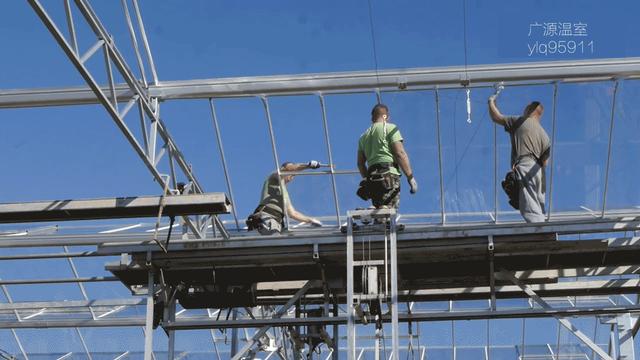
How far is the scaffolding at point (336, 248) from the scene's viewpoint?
1259 cm

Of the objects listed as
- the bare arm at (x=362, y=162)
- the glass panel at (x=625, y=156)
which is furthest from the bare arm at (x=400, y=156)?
the glass panel at (x=625, y=156)

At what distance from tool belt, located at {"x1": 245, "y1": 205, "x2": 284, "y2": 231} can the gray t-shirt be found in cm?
341

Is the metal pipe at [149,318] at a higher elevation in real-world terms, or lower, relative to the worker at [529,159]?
lower

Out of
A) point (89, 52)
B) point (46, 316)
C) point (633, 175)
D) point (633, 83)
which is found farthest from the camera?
Answer: point (46, 316)

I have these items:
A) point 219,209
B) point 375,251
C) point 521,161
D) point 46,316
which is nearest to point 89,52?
point 219,209

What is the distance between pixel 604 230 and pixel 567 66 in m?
3.95

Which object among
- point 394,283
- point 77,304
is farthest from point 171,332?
point 77,304

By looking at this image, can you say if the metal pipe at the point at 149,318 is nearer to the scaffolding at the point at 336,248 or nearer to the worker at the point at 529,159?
the scaffolding at the point at 336,248

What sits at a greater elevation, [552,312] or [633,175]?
[633,175]

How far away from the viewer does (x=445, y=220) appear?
18.0 metres

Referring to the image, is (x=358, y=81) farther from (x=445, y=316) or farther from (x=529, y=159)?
(x=445, y=316)

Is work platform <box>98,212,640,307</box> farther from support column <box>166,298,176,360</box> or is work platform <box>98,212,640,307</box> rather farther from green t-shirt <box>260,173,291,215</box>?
green t-shirt <box>260,173,291,215</box>

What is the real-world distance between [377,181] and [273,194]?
2617 millimetres

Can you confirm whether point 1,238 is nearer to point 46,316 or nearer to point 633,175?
point 46,316
